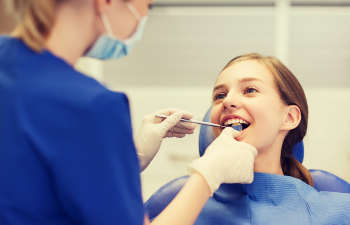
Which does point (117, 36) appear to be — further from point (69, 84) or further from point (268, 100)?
point (268, 100)

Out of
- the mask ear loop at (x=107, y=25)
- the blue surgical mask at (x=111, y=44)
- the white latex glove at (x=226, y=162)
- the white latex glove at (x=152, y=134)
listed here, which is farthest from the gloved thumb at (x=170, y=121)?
the mask ear loop at (x=107, y=25)

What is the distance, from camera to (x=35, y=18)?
0.86 meters

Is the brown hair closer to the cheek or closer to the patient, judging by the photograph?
the patient

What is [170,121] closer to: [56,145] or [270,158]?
[270,158]

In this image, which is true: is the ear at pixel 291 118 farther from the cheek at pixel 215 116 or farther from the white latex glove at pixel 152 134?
the white latex glove at pixel 152 134

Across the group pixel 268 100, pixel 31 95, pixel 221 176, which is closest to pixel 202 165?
pixel 221 176

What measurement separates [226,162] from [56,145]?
24.7 inches

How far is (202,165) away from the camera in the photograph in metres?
1.24

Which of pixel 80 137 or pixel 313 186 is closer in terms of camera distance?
pixel 80 137

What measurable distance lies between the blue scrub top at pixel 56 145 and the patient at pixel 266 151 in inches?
28.1

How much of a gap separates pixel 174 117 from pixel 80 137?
79 centimetres

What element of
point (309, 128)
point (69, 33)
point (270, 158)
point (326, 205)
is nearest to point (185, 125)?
point (270, 158)

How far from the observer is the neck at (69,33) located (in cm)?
89

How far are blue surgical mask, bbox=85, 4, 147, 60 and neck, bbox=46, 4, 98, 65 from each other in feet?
0.15
